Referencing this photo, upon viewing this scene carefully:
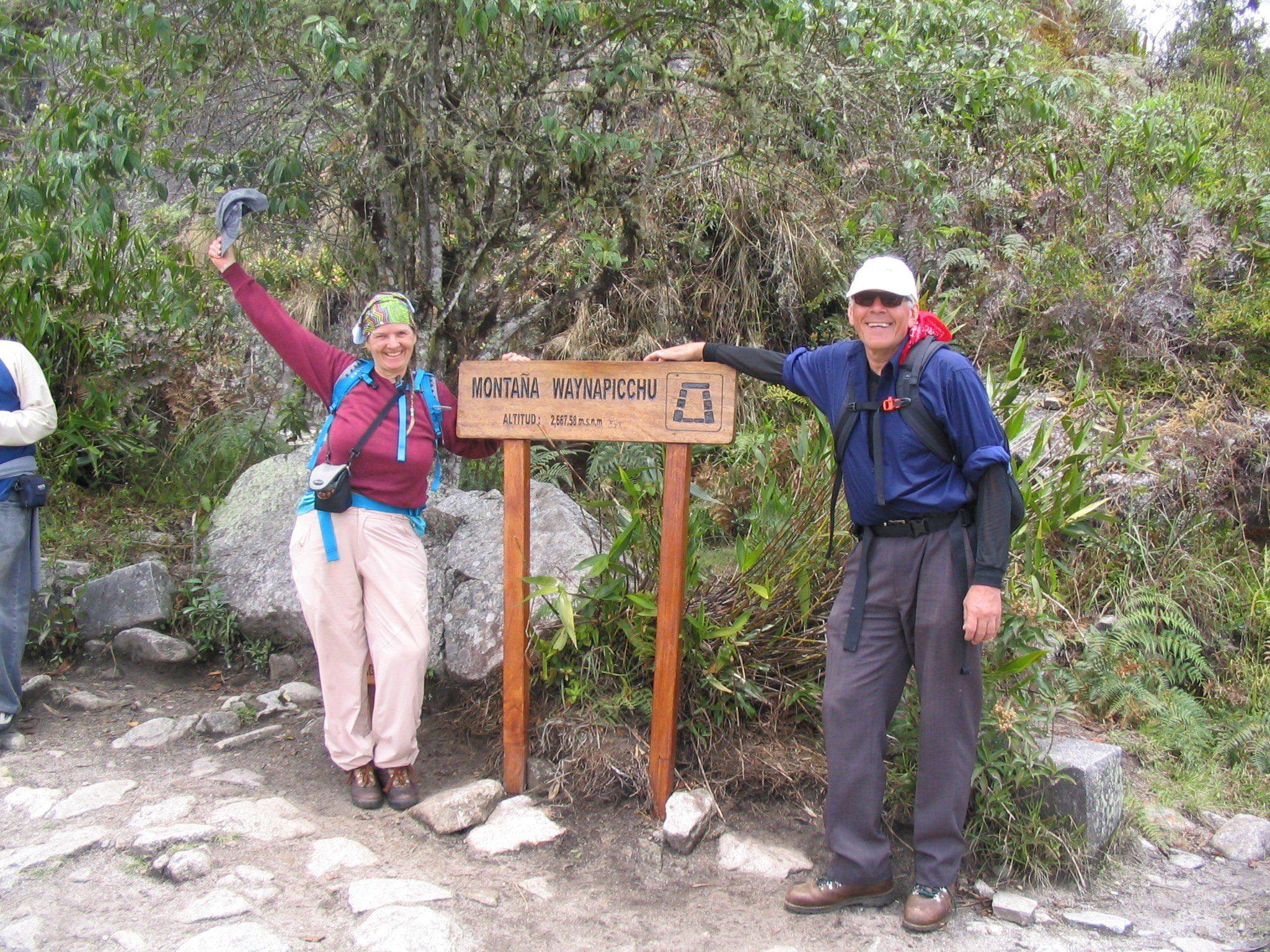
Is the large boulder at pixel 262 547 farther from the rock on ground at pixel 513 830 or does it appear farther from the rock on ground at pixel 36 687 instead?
the rock on ground at pixel 513 830

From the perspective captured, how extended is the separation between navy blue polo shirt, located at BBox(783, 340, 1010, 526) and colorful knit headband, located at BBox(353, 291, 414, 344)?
1.71 metres

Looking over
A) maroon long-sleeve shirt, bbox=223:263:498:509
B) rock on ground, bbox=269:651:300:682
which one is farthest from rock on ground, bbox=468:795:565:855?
rock on ground, bbox=269:651:300:682

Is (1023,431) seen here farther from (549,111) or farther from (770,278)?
(549,111)

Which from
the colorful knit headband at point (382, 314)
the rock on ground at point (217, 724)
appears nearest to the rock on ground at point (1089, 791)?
the colorful knit headband at point (382, 314)

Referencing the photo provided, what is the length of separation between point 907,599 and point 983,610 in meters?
0.25

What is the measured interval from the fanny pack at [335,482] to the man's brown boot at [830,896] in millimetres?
2149

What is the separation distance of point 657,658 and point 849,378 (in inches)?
50.9

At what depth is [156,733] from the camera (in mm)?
4777

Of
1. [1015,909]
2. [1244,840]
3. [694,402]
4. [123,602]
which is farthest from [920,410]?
[123,602]

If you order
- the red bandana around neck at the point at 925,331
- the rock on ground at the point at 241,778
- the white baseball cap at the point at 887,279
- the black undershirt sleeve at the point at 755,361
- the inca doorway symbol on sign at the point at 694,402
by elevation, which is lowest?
the rock on ground at the point at 241,778

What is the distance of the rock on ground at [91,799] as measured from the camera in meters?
3.95

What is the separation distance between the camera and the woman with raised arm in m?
3.95

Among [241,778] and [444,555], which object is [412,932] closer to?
[241,778]

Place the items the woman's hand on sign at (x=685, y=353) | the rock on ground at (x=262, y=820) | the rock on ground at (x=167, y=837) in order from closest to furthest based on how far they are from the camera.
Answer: the rock on ground at (x=167, y=837)
the rock on ground at (x=262, y=820)
the woman's hand on sign at (x=685, y=353)
